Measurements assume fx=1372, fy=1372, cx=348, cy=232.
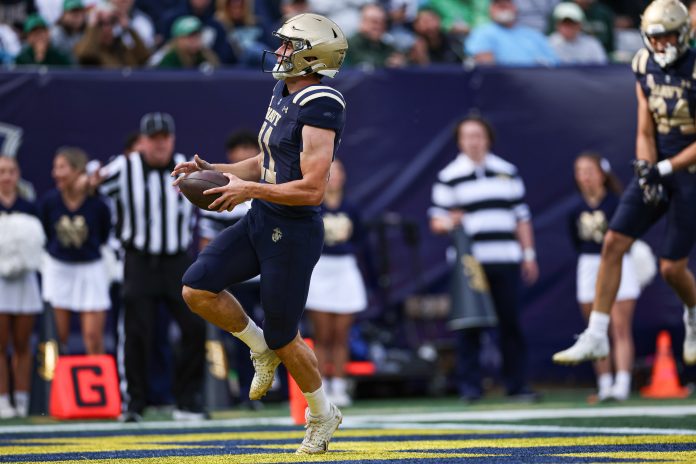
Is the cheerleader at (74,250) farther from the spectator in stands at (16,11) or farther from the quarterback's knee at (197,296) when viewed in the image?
the quarterback's knee at (197,296)

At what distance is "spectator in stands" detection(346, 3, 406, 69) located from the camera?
1190cm

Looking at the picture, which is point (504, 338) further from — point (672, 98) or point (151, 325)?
point (672, 98)

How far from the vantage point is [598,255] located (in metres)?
10.2

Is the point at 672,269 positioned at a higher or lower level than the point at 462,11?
lower

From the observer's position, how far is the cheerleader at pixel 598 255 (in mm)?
10164

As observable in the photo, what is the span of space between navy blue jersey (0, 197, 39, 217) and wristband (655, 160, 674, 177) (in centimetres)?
469

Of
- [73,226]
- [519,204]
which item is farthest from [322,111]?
[519,204]

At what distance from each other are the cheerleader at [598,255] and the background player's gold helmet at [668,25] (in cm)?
336

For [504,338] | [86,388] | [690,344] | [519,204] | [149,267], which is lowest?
[86,388]

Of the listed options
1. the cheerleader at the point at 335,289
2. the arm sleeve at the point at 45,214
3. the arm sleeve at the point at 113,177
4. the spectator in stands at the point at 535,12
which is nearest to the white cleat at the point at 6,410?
the arm sleeve at the point at 45,214

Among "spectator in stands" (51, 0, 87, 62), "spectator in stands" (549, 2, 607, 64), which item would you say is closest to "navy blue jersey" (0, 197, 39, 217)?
"spectator in stands" (51, 0, 87, 62)

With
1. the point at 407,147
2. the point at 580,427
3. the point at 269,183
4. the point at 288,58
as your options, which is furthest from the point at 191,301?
the point at 407,147

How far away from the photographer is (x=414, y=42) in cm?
1291

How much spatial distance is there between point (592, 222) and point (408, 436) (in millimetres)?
3807
